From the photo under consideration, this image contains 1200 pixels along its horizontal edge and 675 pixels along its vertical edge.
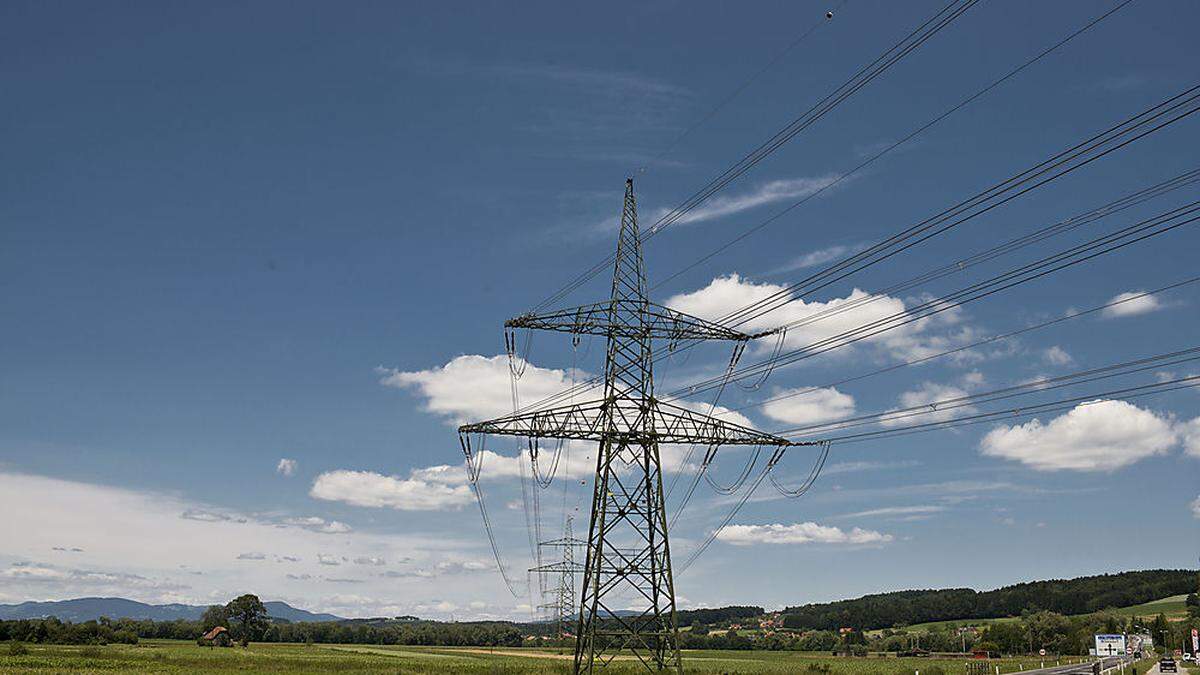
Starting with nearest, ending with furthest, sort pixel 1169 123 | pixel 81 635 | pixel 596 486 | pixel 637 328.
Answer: pixel 1169 123
pixel 596 486
pixel 637 328
pixel 81 635

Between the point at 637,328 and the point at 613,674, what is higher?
the point at 637,328

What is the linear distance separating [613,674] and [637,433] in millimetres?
27536

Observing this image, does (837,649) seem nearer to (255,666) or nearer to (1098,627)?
(1098,627)

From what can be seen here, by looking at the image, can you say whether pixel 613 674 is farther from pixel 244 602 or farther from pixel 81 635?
pixel 244 602

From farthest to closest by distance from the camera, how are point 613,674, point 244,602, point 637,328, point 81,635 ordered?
point 244,602 → point 81,635 → point 613,674 → point 637,328

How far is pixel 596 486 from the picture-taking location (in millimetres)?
39906

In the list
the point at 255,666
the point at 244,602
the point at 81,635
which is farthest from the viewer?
the point at 244,602

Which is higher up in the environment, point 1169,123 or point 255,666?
point 1169,123

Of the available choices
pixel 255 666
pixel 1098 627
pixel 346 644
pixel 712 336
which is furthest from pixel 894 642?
pixel 712 336

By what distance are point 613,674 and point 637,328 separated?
2911 centimetres

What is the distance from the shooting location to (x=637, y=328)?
139 ft

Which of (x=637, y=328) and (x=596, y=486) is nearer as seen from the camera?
(x=596, y=486)

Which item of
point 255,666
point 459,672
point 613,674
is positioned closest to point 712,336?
point 613,674

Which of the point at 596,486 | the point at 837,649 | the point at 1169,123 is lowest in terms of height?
the point at 837,649
